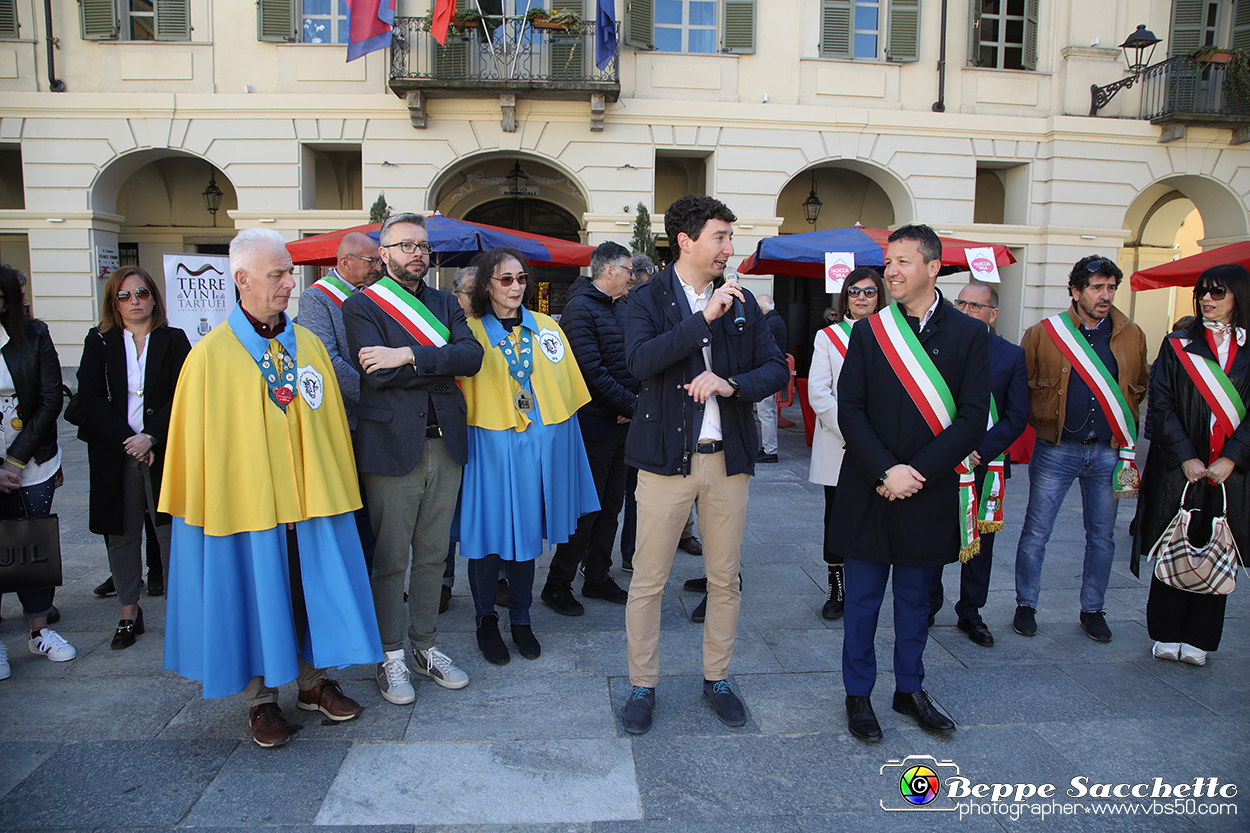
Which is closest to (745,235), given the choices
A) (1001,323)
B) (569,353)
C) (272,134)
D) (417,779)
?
(1001,323)

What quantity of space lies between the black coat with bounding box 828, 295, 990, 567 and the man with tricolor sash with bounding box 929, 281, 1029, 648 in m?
0.61

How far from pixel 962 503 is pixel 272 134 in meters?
13.1

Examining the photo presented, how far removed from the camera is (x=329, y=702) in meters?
3.14

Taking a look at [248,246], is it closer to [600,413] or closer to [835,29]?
[600,413]

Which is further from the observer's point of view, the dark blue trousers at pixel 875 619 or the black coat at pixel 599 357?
the black coat at pixel 599 357

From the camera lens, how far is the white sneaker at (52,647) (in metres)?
3.69

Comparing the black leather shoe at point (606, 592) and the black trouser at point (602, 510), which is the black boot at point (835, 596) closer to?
the black leather shoe at point (606, 592)

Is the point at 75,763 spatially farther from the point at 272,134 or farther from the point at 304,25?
the point at 304,25

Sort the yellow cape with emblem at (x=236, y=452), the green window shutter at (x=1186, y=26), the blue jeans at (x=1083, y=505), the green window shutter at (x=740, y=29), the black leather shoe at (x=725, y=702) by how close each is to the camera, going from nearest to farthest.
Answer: the yellow cape with emblem at (x=236, y=452) → the black leather shoe at (x=725, y=702) → the blue jeans at (x=1083, y=505) → the green window shutter at (x=740, y=29) → the green window shutter at (x=1186, y=26)

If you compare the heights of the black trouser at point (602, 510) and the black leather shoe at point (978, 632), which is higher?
the black trouser at point (602, 510)

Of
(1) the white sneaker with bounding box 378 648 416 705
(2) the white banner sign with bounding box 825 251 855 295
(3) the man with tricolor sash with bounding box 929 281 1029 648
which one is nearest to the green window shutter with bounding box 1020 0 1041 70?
(2) the white banner sign with bounding box 825 251 855 295

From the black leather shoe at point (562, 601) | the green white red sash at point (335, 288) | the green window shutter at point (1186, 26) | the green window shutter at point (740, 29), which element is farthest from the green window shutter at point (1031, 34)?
the green white red sash at point (335, 288)

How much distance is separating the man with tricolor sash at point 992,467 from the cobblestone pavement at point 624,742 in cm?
15

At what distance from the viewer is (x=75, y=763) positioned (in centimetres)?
280
